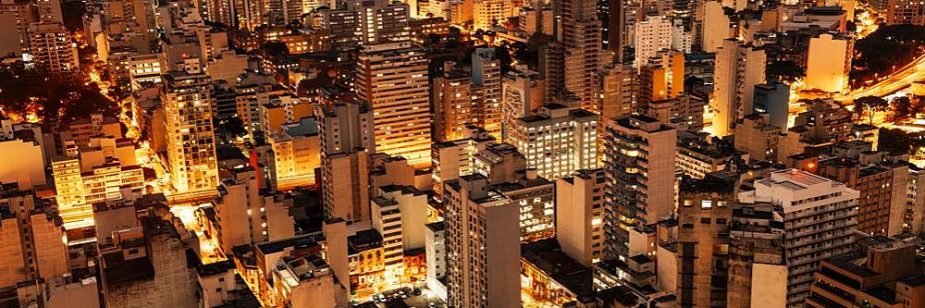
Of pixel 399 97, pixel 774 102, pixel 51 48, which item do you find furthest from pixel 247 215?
pixel 51 48

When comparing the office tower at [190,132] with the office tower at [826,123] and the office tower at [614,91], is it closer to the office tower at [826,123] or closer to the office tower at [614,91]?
the office tower at [614,91]

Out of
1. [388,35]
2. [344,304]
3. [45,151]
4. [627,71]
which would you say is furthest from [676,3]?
[344,304]

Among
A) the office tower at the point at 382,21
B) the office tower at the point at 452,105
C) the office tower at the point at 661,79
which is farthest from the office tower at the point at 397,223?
the office tower at the point at 382,21

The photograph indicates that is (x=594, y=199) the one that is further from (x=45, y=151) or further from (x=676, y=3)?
(x=676, y=3)

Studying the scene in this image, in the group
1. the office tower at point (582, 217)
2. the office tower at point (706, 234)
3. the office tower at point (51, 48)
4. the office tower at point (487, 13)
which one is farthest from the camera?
the office tower at point (487, 13)

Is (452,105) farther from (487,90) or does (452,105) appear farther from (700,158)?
(700,158)

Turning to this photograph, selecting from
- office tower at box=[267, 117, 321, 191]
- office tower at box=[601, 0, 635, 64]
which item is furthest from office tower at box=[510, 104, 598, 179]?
office tower at box=[601, 0, 635, 64]
